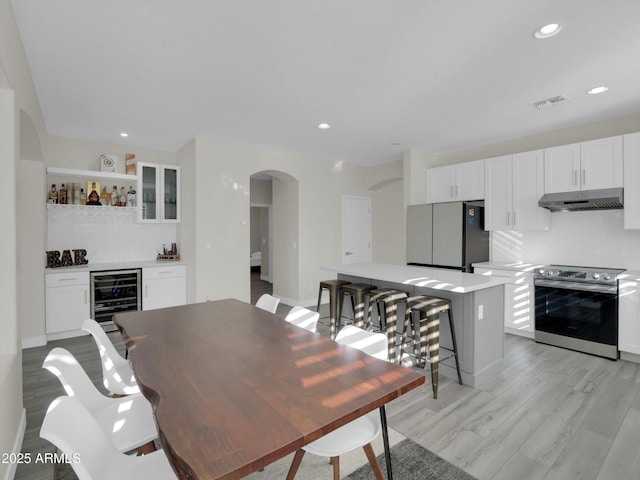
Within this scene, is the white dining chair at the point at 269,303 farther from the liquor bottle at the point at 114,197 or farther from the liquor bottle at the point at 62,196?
the liquor bottle at the point at 62,196

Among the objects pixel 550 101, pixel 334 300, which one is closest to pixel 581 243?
pixel 550 101

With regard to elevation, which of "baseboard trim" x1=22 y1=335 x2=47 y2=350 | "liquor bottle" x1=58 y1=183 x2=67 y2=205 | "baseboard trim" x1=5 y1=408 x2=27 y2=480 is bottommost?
"baseboard trim" x1=5 y1=408 x2=27 y2=480

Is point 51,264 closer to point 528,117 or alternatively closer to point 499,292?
point 499,292

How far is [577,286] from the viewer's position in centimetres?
366

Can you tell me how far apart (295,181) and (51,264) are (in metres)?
3.74

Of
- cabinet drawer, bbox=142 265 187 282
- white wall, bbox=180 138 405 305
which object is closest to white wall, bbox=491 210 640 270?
white wall, bbox=180 138 405 305

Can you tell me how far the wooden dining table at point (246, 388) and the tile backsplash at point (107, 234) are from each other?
3.41 metres

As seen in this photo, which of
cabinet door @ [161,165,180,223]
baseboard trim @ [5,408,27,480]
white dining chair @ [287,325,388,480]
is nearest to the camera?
white dining chair @ [287,325,388,480]

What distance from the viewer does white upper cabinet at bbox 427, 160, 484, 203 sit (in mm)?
4914

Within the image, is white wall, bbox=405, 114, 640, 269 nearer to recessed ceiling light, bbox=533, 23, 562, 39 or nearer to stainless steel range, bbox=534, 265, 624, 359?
stainless steel range, bbox=534, 265, 624, 359

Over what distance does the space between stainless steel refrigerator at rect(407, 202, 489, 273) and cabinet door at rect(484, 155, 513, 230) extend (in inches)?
6.4

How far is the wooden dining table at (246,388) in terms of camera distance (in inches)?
38.3

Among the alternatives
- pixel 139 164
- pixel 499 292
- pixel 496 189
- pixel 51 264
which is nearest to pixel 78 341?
pixel 51 264

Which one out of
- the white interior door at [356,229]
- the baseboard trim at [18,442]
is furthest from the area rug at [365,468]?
the white interior door at [356,229]
